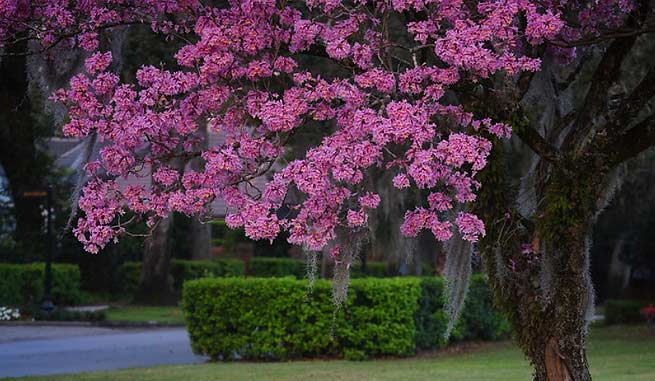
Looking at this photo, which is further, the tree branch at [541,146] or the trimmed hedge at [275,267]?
the trimmed hedge at [275,267]

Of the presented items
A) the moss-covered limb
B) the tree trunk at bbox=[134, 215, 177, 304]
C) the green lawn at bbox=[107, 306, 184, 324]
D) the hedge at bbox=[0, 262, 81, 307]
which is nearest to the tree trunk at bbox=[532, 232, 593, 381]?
the moss-covered limb

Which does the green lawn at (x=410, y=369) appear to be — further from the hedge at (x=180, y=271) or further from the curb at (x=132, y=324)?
the hedge at (x=180, y=271)

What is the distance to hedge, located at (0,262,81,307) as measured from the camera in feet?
84.1

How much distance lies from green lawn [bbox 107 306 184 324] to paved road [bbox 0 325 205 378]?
4.66 feet

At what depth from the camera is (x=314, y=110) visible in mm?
6207

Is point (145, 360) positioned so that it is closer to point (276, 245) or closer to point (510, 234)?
point (510, 234)

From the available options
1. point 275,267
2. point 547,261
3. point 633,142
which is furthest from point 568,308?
point 275,267

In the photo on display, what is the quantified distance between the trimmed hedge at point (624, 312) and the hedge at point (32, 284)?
13.3 m

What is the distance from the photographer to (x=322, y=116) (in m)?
6.19

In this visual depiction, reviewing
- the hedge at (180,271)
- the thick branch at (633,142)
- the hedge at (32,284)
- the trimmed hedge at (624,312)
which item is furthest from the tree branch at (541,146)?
the hedge at (180,271)

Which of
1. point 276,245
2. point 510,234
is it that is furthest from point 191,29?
point 276,245

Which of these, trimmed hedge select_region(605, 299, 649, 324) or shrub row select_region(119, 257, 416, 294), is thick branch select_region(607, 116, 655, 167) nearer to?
trimmed hedge select_region(605, 299, 649, 324)

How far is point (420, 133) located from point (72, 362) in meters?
11.5

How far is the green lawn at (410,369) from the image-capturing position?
12.9 metres
